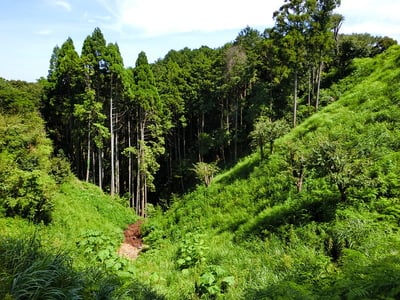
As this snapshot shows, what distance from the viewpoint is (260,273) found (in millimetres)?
7445

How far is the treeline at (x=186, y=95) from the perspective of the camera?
800 inches

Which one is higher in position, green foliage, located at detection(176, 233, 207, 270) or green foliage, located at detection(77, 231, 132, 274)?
green foliage, located at detection(77, 231, 132, 274)

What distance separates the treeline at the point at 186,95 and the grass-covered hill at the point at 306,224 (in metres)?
5.89

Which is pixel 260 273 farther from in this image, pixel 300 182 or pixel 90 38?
pixel 90 38

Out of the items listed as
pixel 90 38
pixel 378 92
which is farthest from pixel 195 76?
pixel 378 92

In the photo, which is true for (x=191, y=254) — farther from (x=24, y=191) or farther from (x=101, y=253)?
(x=24, y=191)

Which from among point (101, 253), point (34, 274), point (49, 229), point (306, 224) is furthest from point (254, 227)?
point (49, 229)

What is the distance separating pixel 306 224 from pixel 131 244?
9.76 m

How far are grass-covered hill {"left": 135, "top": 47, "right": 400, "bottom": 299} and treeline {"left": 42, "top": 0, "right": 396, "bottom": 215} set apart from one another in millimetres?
5890

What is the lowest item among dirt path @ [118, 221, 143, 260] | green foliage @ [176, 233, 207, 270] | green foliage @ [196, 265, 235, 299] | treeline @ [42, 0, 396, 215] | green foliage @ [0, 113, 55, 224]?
dirt path @ [118, 221, 143, 260]

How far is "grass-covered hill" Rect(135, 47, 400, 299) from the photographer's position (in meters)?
5.38

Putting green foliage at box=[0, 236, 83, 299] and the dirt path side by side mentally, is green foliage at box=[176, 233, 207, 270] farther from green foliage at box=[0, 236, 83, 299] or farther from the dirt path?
green foliage at box=[0, 236, 83, 299]

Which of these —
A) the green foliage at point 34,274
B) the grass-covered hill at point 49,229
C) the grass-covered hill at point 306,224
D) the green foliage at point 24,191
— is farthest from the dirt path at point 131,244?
the green foliage at point 34,274

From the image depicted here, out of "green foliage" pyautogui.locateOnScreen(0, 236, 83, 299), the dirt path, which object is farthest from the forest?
the dirt path
